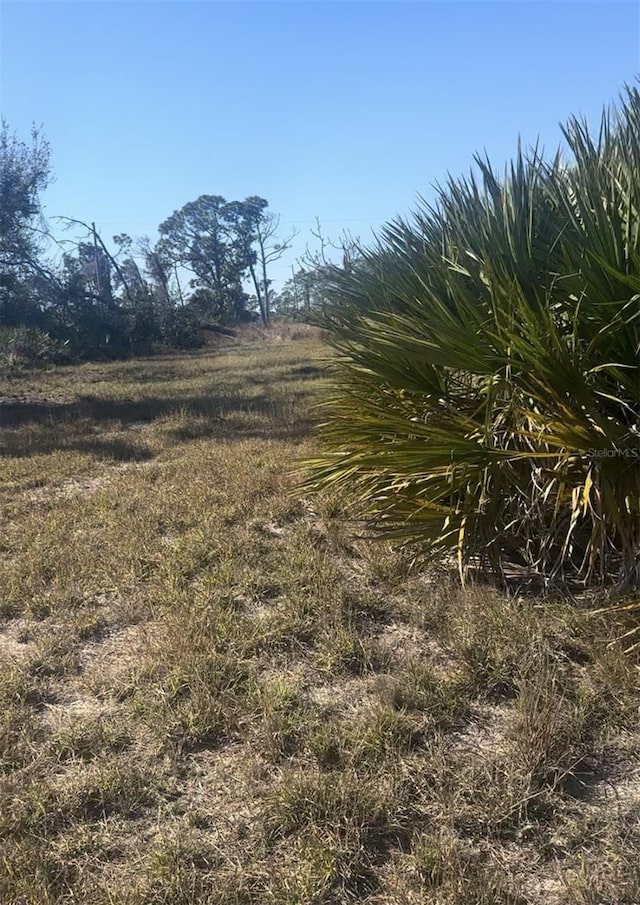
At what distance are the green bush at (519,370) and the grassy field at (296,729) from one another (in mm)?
403

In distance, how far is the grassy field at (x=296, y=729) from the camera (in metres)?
1.75

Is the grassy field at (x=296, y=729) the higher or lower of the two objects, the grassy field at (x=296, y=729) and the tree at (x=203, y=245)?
the lower

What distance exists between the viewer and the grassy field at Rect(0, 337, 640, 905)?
5.74 ft

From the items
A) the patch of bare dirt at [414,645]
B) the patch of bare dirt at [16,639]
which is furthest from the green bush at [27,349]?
the patch of bare dirt at [414,645]

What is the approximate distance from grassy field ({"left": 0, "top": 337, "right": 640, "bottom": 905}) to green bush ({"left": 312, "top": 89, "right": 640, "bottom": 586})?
1.32 feet

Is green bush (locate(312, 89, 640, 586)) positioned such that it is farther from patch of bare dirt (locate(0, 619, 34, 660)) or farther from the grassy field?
patch of bare dirt (locate(0, 619, 34, 660))

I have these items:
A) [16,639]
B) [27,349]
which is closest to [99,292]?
[27,349]

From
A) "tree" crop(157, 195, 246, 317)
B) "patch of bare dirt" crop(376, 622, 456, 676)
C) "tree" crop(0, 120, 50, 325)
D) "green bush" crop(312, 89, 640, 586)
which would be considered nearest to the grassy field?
"patch of bare dirt" crop(376, 622, 456, 676)

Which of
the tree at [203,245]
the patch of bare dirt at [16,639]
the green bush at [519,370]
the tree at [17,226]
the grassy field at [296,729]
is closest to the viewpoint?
the grassy field at [296,729]

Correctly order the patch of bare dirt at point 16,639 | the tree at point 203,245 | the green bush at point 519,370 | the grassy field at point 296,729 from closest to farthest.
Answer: the grassy field at point 296,729, the green bush at point 519,370, the patch of bare dirt at point 16,639, the tree at point 203,245

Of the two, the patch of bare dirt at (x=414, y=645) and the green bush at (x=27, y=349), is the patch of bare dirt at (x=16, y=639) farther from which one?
the green bush at (x=27, y=349)

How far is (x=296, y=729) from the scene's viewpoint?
2.31m

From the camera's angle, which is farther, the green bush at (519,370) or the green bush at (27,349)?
the green bush at (27,349)

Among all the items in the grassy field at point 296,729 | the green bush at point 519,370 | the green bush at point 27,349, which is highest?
the green bush at point 27,349
